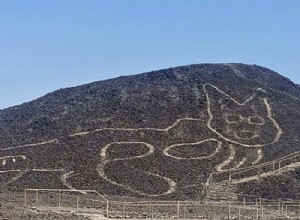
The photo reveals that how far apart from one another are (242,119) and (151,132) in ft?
30.4

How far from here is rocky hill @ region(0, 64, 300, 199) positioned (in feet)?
165

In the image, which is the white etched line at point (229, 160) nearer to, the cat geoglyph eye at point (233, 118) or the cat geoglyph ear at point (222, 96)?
the cat geoglyph eye at point (233, 118)

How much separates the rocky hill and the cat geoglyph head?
96 mm

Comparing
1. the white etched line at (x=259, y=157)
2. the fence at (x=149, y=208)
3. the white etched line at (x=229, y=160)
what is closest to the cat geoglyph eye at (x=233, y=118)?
the white etched line at (x=229, y=160)

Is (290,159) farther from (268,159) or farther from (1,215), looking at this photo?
(1,215)

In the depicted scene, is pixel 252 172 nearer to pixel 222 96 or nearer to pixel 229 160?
pixel 229 160

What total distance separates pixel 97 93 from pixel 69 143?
11.5 metres

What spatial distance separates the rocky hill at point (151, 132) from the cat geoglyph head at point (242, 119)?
0.31 feet

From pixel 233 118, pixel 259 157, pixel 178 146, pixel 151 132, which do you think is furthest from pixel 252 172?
pixel 151 132

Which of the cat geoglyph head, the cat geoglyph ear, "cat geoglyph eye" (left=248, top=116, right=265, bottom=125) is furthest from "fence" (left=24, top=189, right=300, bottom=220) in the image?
the cat geoglyph ear

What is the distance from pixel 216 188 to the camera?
48.9 metres

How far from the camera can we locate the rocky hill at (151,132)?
50.2 meters

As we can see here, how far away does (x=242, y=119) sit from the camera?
199ft

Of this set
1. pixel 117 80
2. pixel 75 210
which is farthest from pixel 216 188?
pixel 117 80
